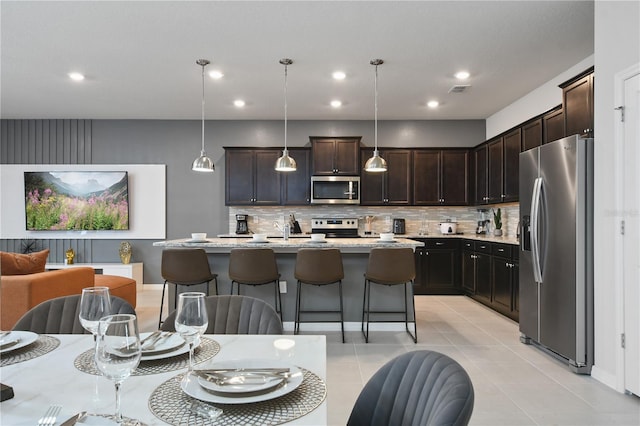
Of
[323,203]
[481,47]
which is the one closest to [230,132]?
[323,203]

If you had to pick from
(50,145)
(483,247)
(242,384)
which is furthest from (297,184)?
(242,384)

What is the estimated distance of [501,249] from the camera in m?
5.17

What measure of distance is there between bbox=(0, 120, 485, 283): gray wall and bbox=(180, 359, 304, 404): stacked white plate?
6113 mm

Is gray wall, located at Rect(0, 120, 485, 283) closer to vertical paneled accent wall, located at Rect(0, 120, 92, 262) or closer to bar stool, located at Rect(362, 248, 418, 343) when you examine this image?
vertical paneled accent wall, located at Rect(0, 120, 92, 262)

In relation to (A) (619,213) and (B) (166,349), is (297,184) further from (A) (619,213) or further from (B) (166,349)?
(B) (166,349)

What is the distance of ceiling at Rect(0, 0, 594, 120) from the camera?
3.45 metres

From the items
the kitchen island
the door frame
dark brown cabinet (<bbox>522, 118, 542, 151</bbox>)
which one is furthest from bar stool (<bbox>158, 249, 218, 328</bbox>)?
dark brown cabinet (<bbox>522, 118, 542, 151</bbox>)

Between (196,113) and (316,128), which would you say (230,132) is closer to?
(196,113)

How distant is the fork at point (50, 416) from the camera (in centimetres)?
89

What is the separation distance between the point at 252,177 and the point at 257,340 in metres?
5.39

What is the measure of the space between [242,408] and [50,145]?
7.67 metres

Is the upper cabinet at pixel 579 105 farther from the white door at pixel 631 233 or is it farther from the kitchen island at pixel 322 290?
the kitchen island at pixel 322 290

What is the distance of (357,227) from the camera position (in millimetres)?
7109

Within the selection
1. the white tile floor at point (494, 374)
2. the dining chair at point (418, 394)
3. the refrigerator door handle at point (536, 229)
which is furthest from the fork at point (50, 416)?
the refrigerator door handle at point (536, 229)
